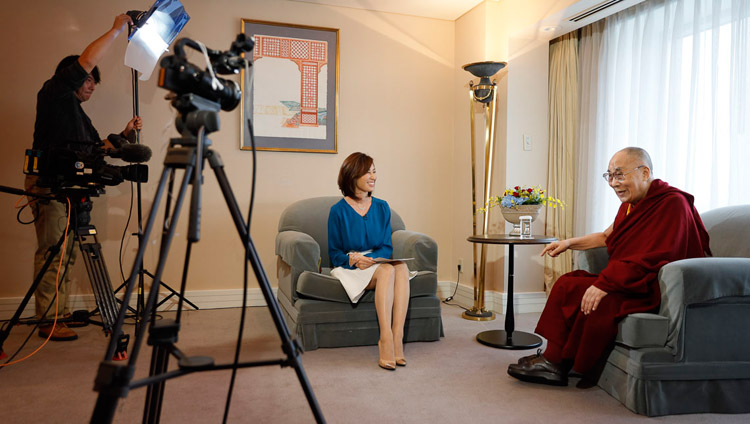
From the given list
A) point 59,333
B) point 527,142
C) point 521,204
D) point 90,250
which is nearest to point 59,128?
point 90,250

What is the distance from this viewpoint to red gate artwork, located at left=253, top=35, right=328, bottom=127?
402cm

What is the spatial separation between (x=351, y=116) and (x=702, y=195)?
248 cm

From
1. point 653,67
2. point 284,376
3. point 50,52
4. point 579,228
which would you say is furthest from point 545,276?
point 50,52

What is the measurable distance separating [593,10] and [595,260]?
5.69 feet

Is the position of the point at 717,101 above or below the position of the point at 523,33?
below

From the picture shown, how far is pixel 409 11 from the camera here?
4320 mm

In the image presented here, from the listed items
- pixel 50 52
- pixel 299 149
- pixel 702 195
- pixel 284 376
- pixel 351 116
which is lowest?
pixel 284 376

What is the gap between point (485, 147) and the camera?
3996 mm

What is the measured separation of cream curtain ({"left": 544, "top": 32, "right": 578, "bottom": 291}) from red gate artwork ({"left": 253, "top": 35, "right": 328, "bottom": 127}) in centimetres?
180

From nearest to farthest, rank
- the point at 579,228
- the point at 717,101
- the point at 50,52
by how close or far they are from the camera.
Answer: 1. the point at 717,101
2. the point at 50,52
3. the point at 579,228

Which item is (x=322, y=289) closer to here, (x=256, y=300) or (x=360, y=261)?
(x=360, y=261)

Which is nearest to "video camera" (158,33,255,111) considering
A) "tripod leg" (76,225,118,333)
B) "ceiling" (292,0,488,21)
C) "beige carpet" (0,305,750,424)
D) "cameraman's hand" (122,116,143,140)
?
"beige carpet" (0,305,750,424)

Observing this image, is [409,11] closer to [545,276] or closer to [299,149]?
[299,149]

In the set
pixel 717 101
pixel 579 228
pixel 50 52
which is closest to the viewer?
pixel 717 101
